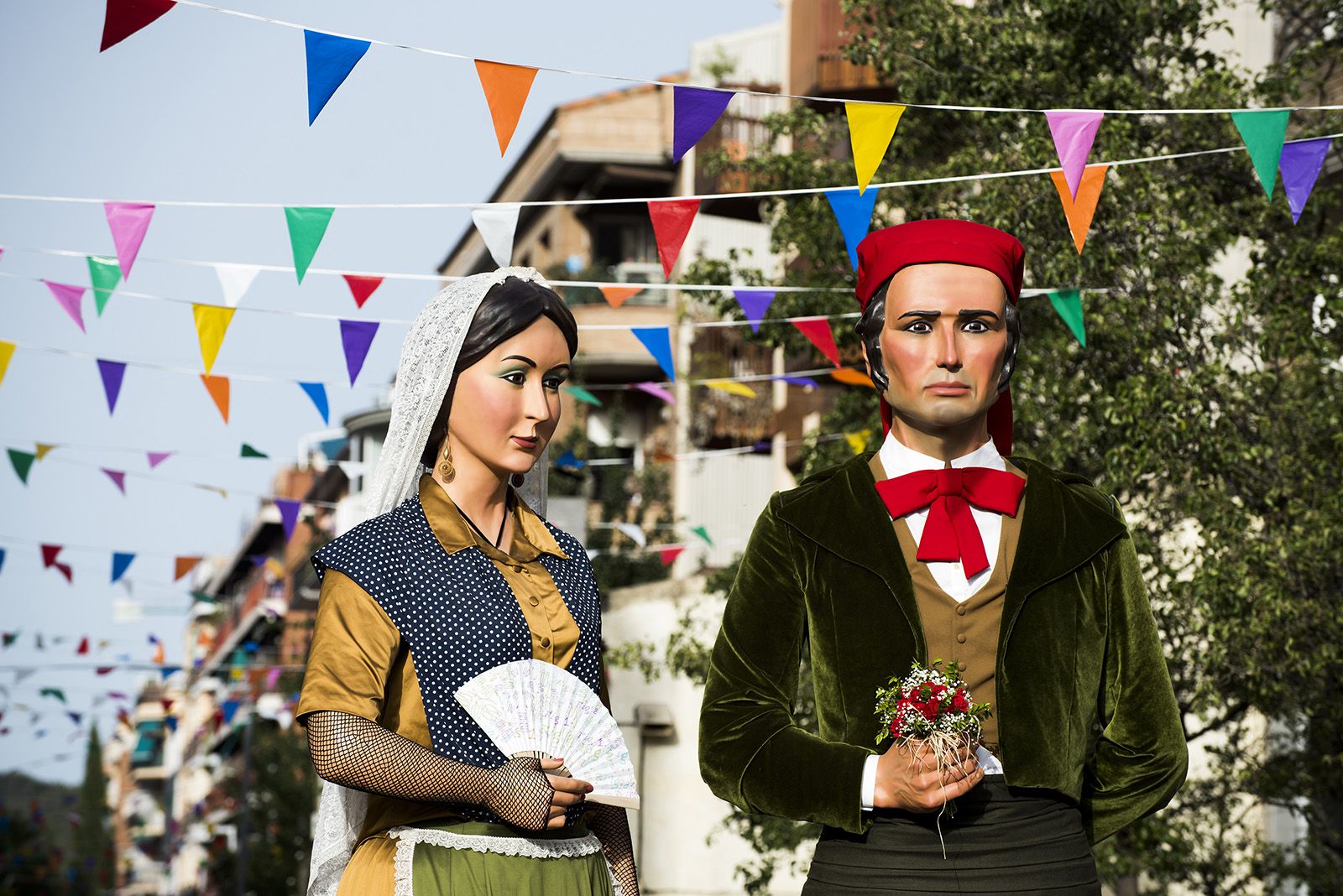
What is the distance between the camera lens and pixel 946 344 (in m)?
3.79

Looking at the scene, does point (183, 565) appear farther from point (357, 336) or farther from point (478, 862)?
point (478, 862)

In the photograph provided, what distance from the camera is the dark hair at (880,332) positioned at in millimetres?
3896

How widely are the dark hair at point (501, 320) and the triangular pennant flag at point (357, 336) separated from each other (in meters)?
4.41

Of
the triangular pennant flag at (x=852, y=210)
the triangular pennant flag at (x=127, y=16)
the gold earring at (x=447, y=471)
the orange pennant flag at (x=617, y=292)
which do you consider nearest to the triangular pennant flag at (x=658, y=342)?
the orange pennant flag at (x=617, y=292)

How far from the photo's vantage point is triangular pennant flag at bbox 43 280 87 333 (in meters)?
8.51

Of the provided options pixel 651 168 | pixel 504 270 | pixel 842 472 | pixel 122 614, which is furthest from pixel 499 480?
pixel 122 614

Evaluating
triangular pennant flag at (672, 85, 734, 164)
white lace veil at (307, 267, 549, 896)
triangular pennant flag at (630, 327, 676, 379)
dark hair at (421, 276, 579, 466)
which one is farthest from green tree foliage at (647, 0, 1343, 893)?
white lace veil at (307, 267, 549, 896)

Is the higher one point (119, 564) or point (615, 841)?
point (119, 564)

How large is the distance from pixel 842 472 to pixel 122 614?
73566 mm

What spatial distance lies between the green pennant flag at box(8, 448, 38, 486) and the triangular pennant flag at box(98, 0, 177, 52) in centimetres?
636

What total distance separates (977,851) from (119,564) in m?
11.7

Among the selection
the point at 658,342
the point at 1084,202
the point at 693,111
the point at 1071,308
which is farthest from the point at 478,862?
the point at 658,342

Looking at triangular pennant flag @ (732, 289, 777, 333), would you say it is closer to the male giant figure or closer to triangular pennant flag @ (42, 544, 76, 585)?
the male giant figure

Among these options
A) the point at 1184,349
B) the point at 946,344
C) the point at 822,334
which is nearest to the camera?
the point at 946,344
